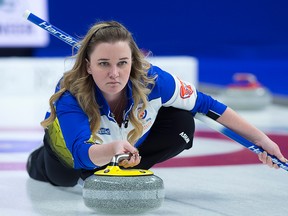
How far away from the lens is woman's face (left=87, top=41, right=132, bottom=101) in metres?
2.33

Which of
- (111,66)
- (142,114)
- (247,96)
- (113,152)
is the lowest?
(113,152)

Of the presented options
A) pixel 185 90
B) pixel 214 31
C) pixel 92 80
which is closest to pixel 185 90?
pixel 185 90

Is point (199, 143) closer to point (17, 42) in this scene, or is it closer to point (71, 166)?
point (71, 166)

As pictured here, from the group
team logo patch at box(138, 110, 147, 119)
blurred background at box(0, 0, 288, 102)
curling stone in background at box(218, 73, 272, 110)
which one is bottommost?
team logo patch at box(138, 110, 147, 119)

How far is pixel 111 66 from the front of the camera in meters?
2.33

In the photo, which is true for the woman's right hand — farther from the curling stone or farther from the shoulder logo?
the shoulder logo

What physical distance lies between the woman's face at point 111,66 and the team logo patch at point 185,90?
1.06ft

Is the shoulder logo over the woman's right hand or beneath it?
over

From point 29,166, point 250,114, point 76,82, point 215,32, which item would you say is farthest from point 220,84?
point 76,82

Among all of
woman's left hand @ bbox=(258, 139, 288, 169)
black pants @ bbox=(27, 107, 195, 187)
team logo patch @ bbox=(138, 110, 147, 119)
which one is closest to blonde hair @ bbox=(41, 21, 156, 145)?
team logo patch @ bbox=(138, 110, 147, 119)

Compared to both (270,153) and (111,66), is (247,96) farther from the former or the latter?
(111,66)

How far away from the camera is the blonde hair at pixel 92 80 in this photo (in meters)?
2.39

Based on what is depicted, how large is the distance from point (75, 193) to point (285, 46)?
5.32 m

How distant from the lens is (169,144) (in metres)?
2.80
